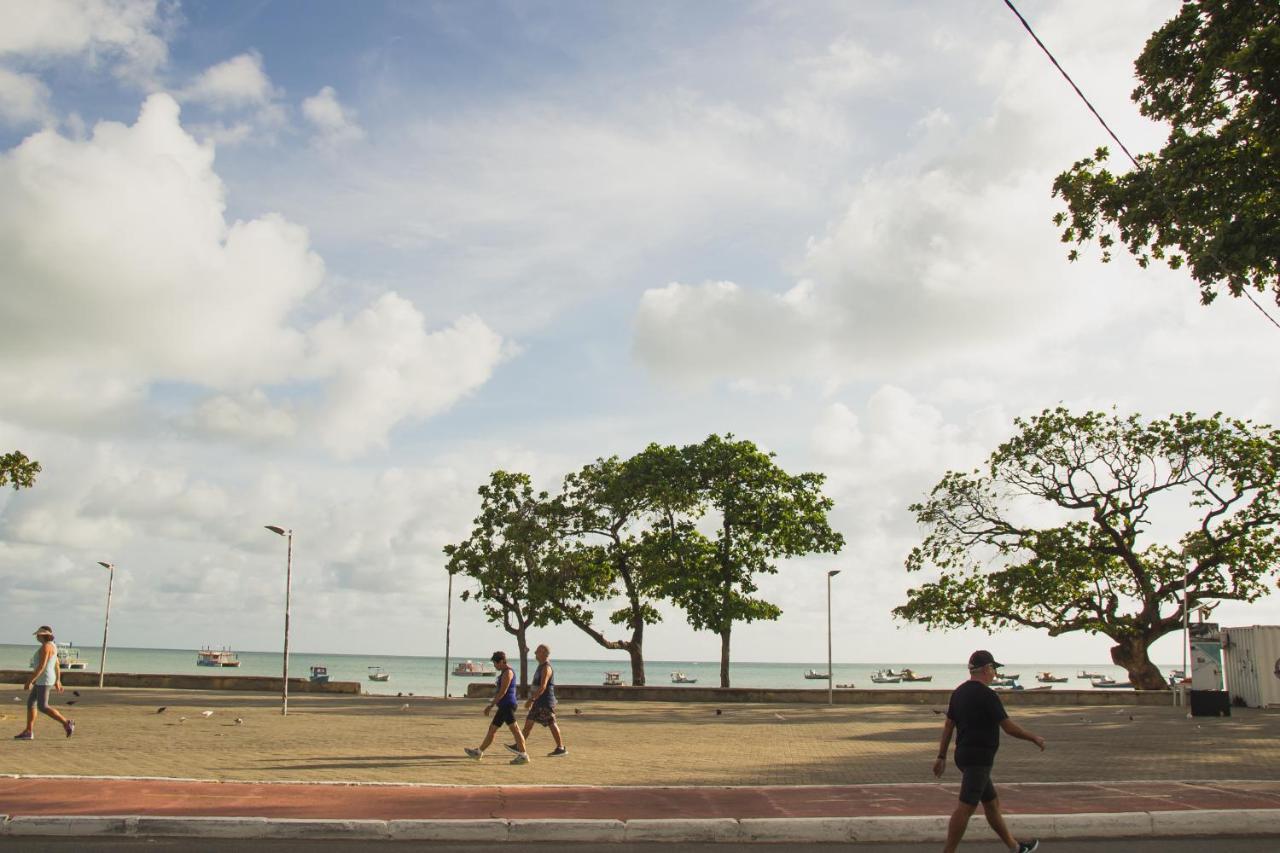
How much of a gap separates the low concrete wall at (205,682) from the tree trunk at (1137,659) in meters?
28.6

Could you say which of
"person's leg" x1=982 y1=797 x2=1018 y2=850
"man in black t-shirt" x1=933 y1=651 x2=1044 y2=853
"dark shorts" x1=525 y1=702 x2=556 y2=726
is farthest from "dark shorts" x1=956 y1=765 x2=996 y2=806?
"dark shorts" x1=525 y1=702 x2=556 y2=726

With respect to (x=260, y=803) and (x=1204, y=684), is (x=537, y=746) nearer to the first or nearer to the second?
(x=260, y=803)

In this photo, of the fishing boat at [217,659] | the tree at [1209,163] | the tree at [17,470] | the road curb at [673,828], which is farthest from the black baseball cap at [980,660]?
the fishing boat at [217,659]

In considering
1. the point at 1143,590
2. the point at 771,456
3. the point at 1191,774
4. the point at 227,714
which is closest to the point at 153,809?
the point at 1191,774

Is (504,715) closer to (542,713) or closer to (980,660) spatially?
(542,713)

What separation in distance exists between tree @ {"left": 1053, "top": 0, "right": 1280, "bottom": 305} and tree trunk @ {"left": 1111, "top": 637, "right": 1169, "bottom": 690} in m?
19.9

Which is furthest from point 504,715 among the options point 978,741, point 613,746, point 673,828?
point 978,741

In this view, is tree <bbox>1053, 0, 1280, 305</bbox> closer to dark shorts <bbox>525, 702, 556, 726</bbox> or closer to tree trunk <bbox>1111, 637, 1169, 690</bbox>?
dark shorts <bbox>525, 702, 556, 726</bbox>

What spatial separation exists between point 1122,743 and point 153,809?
16.9 m

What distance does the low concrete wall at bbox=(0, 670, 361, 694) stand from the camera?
38.5 metres

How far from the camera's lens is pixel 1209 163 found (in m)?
17.8

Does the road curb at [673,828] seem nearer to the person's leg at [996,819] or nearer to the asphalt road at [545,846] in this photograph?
the asphalt road at [545,846]

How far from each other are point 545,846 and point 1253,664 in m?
28.3

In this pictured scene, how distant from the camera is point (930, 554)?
36.6 meters
